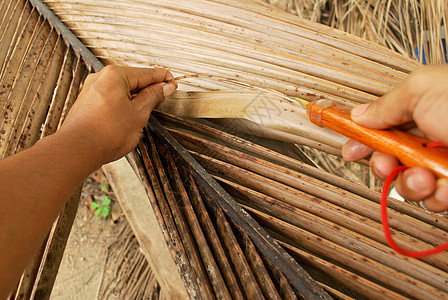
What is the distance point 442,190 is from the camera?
1.98 feet

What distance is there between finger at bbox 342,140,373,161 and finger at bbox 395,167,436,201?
0.40 ft

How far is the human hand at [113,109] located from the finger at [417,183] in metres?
0.68

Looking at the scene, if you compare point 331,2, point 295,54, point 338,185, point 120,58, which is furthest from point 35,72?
point 331,2

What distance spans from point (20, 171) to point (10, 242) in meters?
0.14

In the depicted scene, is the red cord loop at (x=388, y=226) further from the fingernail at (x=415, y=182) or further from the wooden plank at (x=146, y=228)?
the wooden plank at (x=146, y=228)

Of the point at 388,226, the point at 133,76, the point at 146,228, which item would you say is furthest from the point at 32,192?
the point at 146,228

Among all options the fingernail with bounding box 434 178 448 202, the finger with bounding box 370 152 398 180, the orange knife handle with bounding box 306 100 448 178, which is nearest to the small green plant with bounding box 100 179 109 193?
the orange knife handle with bounding box 306 100 448 178

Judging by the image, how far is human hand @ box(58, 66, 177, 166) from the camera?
0.78 meters

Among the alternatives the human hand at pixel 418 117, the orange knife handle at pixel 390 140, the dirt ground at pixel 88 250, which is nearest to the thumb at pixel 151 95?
the orange knife handle at pixel 390 140

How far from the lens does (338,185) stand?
2.89ft

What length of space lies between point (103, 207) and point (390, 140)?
217 centimetres

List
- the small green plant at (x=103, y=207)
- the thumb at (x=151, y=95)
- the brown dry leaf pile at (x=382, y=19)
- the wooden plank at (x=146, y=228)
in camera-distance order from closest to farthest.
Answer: the thumb at (x=151, y=95), the wooden plank at (x=146, y=228), the brown dry leaf pile at (x=382, y=19), the small green plant at (x=103, y=207)

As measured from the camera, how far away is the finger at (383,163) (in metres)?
0.69

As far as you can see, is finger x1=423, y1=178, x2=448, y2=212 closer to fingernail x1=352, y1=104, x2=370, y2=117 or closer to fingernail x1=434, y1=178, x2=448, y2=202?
fingernail x1=434, y1=178, x2=448, y2=202
